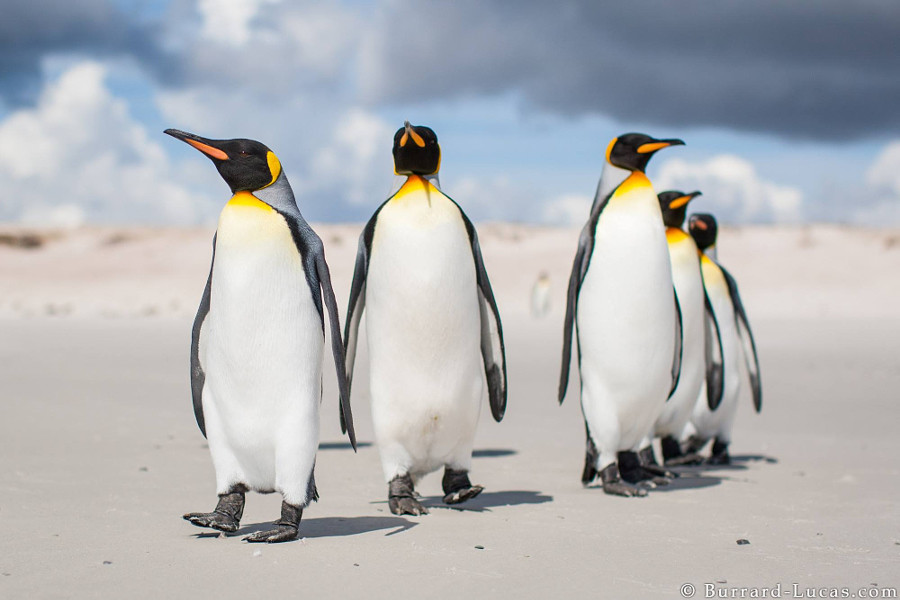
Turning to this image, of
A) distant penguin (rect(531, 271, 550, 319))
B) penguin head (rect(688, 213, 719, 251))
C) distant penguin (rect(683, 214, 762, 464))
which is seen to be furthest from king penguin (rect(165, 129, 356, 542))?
distant penguin (rect(531, 271, 550, 319))

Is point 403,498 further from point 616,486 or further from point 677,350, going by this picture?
point 677,350

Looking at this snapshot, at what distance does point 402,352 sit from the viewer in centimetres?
482

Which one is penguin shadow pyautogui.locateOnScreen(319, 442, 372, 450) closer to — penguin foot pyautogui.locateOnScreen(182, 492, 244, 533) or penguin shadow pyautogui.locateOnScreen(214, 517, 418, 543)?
penguin shadow pyautogui.locateOnScreen(214, 517, 418, 543)

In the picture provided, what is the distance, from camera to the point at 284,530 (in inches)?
153

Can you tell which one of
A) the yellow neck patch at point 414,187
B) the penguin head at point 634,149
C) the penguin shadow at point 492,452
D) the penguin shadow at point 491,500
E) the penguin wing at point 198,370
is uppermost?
the penguin head at point 634,149

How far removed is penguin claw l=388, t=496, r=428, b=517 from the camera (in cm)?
473

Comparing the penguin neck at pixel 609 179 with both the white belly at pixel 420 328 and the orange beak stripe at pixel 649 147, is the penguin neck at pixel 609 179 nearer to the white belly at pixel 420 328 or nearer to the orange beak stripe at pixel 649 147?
the orange beak stripe at pixel 649 147

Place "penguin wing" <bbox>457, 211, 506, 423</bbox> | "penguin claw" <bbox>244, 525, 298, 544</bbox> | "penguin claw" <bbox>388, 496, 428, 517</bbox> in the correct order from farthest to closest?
"penguin wing" <bbox>457, 211, 506, 423</bbox>, "penguin claw" <bbox>388, 496, 428, 517</bbox>, "penguin claw" <bbox>244, 525, 298, 544</bbox>

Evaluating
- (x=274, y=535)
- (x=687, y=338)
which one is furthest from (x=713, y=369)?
(x=274, y=535)

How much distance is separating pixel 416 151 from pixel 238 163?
105cm

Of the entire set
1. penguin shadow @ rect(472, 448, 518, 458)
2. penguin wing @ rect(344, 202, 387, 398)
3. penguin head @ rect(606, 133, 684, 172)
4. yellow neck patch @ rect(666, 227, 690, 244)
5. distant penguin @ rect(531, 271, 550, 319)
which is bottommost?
penguin shadow @ rect(472, 448, 518, 458)

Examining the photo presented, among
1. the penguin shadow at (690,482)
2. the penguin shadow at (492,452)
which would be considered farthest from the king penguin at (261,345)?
the penguin shadow at (492,452)

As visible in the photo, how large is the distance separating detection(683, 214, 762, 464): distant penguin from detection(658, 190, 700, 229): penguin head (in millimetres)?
766

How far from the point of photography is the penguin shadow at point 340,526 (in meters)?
4.14
